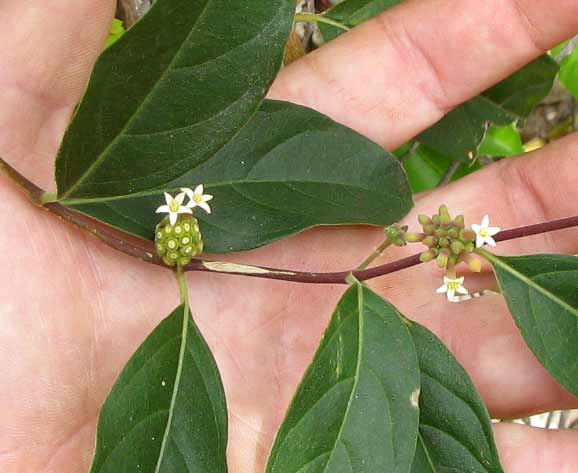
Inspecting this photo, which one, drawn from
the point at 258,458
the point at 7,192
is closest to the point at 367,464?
the point at 258,458

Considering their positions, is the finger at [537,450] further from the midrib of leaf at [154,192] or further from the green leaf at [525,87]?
the green leaf at [525,87]

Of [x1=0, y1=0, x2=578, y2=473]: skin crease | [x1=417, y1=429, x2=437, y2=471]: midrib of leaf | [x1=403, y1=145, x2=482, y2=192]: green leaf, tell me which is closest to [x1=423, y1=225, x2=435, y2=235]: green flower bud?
[x1=0, y1=0, x2=578, y2=473]: skin crease

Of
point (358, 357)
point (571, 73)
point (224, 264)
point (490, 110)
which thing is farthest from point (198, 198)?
point (571, 73)

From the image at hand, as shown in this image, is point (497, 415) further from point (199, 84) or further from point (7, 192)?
point (7, 192)

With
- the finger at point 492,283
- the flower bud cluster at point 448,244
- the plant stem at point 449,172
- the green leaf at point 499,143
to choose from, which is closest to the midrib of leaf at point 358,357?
the flower bud cluster at point 448,244

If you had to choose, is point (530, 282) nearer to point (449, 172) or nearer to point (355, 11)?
point (449, 172)

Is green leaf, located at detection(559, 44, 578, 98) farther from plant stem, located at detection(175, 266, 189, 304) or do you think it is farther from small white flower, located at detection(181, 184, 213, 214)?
plant stem, located at detection(175, 266, 189, 304)
